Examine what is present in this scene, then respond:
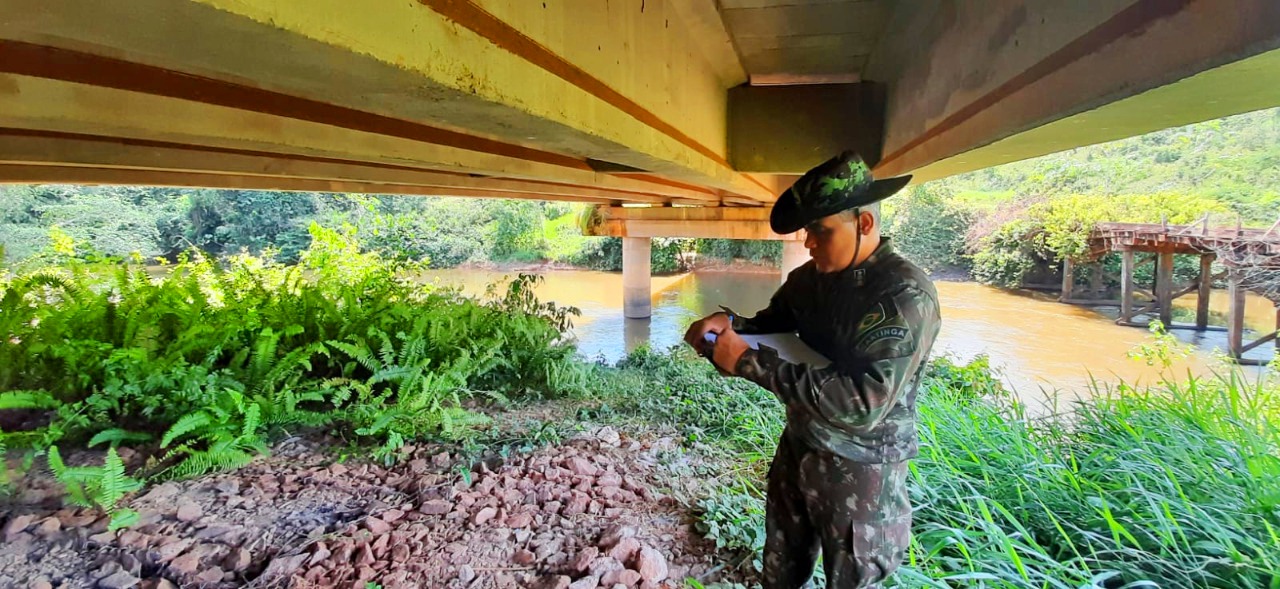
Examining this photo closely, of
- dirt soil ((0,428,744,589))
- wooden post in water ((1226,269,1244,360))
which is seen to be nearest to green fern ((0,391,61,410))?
dirt soil ((0,428,744,589))

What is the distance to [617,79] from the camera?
5.74 ft

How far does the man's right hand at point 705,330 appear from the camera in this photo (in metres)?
1.94

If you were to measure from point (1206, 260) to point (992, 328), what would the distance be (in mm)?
5131

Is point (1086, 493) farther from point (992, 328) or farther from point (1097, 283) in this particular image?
point (1097, 283)

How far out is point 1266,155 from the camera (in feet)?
65.0

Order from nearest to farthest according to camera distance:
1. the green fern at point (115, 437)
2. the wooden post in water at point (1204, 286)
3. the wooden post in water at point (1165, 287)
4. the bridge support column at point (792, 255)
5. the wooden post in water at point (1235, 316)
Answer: the green fern at point (115, 437) < the wooden post in water at point (1235, 316) < the bridge support column at point (792, 255) < the wooden post in water at point (1204, 286) < the wooden post in water at point (1165, 287)

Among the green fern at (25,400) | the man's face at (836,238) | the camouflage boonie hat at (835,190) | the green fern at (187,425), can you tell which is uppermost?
the camouflage boonie hat at (835,190)

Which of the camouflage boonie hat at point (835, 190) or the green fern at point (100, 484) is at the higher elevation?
the camouflage boonie hat at point (835, 190)

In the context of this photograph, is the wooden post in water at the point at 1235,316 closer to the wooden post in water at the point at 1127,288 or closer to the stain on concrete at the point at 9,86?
the wooden post in water at the point at 1127,288

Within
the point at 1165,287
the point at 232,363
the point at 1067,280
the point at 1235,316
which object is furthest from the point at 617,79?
the point at 1067,280

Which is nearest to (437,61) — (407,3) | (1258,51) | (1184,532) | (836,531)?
(407,3)

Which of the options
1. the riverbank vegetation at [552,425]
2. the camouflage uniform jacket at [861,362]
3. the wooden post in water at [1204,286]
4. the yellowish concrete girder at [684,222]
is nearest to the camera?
the camouflage uniform jacket at [861,362]

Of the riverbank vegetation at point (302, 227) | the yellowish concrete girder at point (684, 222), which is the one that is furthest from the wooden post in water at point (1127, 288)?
the riverbank vegetation at point (302, 227)

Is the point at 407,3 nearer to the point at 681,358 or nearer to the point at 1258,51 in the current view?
the point at 1258,51
